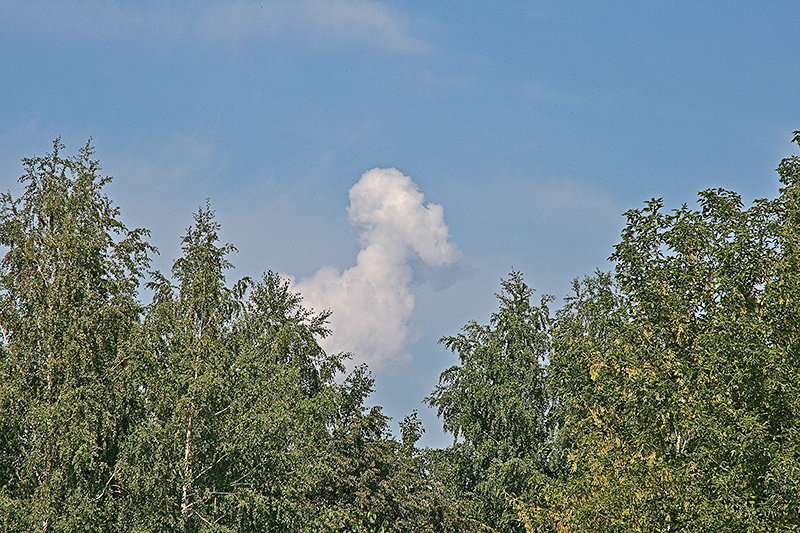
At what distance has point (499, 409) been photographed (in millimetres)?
36156

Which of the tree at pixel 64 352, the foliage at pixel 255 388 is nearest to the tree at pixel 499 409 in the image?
the foliage at pixel 255 388

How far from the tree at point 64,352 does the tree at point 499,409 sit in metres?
15.7

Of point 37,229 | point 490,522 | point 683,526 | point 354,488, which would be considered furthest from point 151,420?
point 490,522

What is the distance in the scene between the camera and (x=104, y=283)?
23.8m

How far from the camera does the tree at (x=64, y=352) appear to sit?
21.2 metres

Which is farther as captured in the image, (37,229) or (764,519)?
(37,229)

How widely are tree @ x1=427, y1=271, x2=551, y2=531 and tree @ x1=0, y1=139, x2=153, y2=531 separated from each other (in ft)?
51.6

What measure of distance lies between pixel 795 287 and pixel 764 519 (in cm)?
462

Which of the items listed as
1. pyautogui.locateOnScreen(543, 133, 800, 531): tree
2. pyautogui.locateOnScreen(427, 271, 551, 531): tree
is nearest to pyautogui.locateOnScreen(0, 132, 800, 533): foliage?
pyautogui.locateOnScreen(543, 133, 800, 531): tree

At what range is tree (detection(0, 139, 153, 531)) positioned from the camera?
21.2m

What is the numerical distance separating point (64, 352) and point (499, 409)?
18679 millimetres

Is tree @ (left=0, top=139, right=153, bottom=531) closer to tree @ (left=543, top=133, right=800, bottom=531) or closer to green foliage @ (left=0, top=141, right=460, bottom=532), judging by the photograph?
green foliage @ (left=0, top=141, right=460, bottom=532)

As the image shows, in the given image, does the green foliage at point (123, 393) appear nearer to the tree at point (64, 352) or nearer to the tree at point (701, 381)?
the tree at point (64, 352)

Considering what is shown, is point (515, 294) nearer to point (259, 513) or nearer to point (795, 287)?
point (259, 513)
